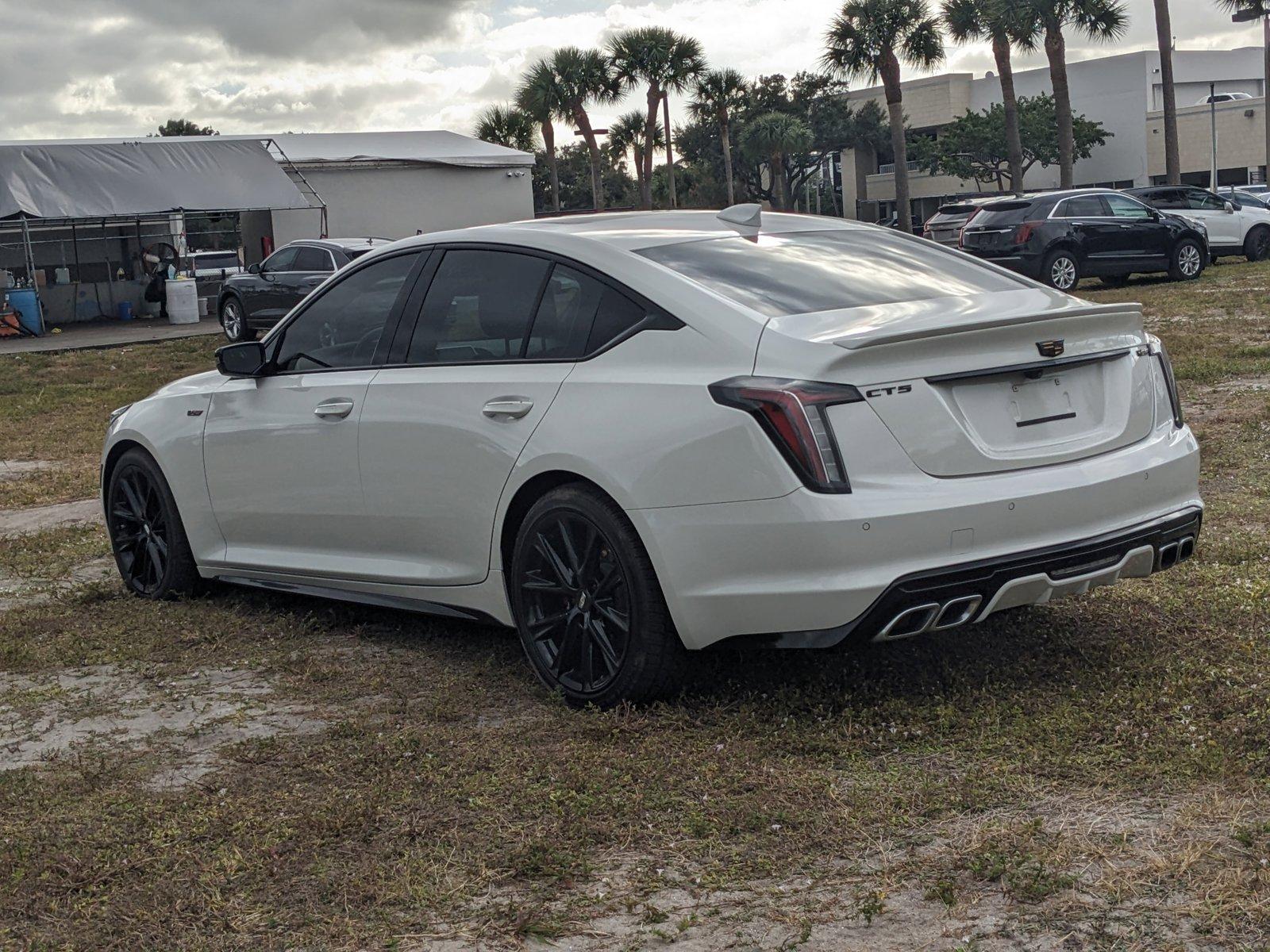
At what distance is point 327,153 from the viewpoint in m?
38.2

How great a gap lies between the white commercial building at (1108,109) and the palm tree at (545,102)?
94.4 ft

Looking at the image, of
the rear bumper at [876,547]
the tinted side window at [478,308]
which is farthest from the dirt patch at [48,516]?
the rear bumper at [876,547]

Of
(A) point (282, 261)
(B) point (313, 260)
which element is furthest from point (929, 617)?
(A) point (282, 261)

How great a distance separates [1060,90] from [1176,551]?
40095 millimetres

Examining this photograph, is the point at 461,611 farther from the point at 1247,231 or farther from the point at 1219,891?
the point at 1247,231

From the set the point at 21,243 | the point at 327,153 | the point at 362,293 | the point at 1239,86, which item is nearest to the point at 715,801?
the point at 362,293

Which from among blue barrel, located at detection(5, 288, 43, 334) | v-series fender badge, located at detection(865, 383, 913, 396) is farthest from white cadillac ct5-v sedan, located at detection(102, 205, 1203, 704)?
blue barrel, located at detection(5, 288, 43, 334)

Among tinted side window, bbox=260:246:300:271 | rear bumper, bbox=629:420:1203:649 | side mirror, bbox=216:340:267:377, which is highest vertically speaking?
tinted side window, bbox=260:246:300:271

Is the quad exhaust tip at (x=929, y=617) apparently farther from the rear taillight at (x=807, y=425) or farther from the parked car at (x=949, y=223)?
the parked car at (x=949, y=223)

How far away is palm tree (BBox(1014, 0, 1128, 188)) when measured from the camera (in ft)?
139

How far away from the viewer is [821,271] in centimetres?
474

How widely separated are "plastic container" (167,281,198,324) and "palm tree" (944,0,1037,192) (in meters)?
24.8

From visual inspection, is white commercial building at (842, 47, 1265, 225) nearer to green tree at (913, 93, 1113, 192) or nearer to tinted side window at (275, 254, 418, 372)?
green tree at (913, 93, 1113, 192)

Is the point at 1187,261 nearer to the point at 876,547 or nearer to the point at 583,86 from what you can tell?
the point at 876,547
